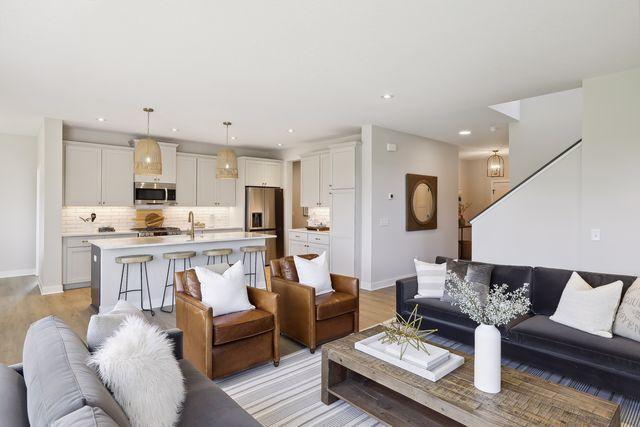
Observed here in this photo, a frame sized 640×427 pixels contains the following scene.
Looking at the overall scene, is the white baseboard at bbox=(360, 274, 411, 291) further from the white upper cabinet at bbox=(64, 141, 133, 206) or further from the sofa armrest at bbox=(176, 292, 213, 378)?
the white upper cabinet at bbox=(64, 141, 133, 206)

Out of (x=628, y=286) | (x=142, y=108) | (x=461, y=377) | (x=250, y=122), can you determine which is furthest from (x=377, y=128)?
(x=461, y=377)

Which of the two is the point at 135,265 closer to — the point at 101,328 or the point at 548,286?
the point at 101,328

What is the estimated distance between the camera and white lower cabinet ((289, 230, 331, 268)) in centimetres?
653

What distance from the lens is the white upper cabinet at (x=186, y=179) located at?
7035 millimetres

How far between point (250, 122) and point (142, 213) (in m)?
3.00

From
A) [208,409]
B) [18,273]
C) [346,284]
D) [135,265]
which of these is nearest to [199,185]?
[135,265]

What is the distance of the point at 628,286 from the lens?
9.07ft

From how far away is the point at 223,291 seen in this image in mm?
2945

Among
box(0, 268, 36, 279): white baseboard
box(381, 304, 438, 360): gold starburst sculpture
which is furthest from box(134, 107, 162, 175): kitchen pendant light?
box(0, 268, 36, 279): white baseboard

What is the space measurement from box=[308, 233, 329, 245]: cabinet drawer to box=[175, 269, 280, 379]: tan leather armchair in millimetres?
3407

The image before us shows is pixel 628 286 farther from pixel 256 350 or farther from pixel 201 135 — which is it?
pixel 201 135

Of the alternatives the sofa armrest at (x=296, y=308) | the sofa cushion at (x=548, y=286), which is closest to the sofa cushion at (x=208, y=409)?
the sofa armrest at (x=296, y=308)

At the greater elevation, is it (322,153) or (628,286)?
(322,153)

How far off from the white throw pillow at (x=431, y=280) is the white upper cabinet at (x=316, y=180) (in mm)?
3201
